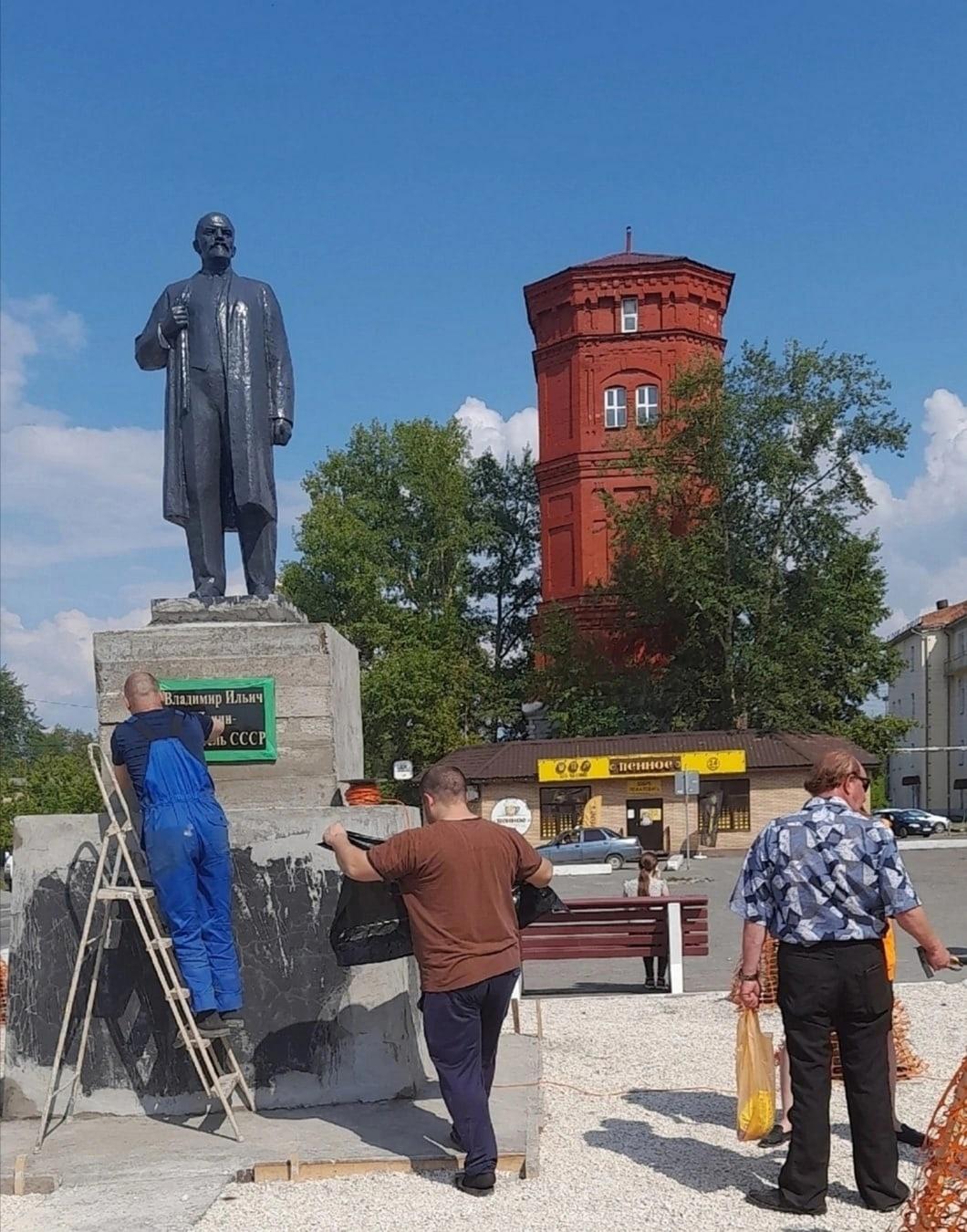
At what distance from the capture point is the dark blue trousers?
15.8 ft

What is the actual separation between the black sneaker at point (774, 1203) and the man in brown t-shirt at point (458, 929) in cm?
97

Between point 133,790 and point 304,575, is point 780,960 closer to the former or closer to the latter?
point 133,790

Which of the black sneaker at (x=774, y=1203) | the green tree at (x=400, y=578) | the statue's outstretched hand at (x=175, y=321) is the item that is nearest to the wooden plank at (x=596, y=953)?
the black sneaker at (x=774, y=1203)

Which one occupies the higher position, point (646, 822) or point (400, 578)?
point (400, 578)

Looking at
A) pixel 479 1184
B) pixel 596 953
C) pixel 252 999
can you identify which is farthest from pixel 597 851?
pixel 479 1184

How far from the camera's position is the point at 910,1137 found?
5.36 metres

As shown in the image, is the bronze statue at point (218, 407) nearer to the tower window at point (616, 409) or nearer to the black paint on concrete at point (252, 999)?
the black paint on concrete at point (252, 999)

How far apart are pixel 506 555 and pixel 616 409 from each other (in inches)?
362

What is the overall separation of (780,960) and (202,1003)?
2.49 m

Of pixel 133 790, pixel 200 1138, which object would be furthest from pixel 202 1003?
pixel 133 790

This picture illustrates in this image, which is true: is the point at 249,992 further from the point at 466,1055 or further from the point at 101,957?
the point at 466,1055

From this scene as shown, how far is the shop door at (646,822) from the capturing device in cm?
3653

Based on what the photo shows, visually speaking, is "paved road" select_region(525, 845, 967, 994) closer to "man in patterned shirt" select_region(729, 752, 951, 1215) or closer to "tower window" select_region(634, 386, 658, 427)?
"man in patterned shirt" select_region(729, 752, 951, 1215)

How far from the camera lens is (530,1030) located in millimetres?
8383
